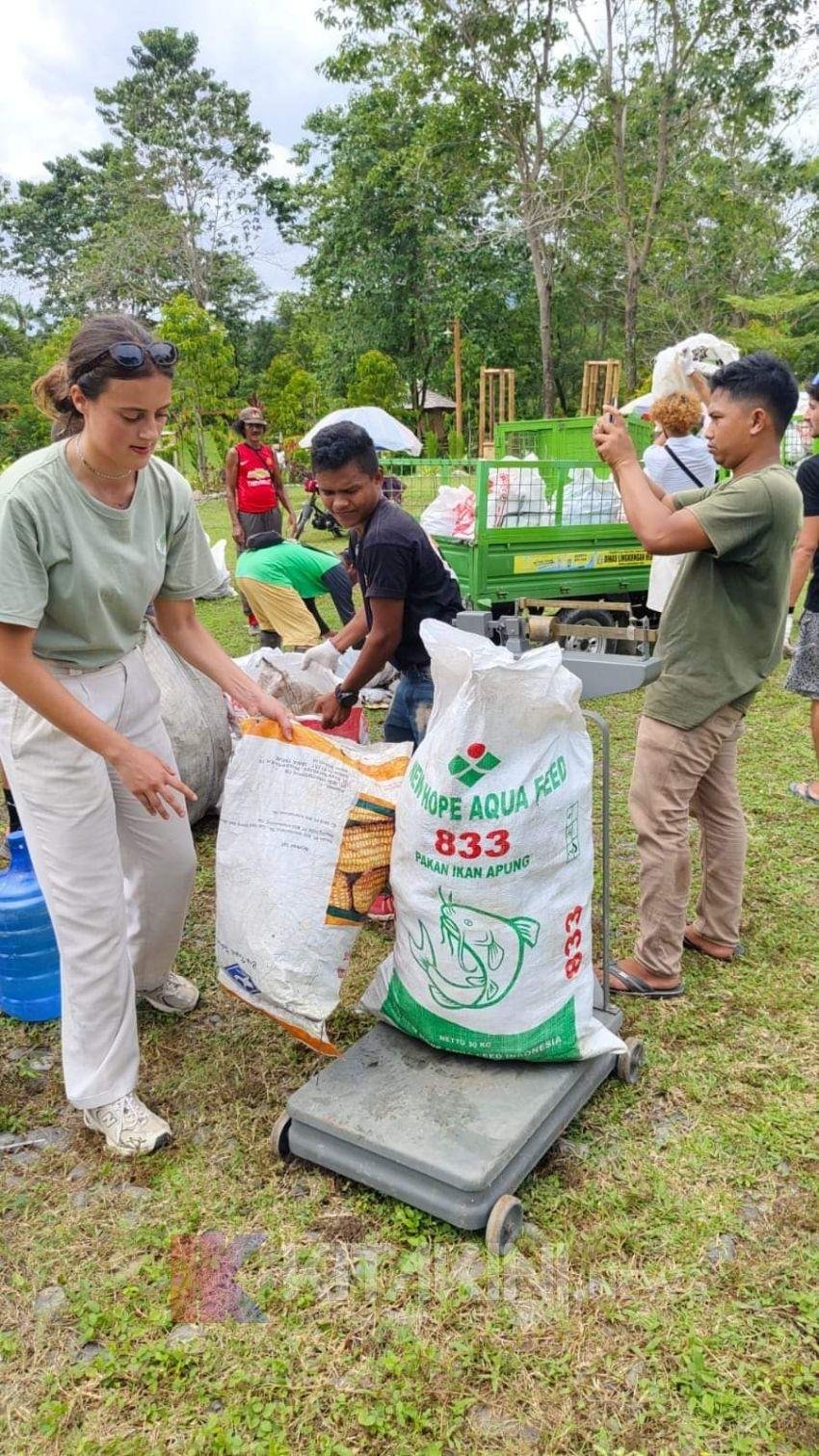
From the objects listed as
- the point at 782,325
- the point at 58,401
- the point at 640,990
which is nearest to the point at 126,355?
the point at 58,401

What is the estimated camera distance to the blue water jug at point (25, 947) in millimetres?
2629

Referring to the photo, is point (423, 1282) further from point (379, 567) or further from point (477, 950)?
point (379, 567)

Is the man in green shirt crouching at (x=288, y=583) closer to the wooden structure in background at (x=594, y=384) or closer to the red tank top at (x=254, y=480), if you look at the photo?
the red tank top at (x=254, y=480)

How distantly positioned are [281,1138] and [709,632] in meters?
1.60

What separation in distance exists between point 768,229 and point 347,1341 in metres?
24.6

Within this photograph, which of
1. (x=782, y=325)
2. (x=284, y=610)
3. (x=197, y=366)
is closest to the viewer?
(x=284, y=610)

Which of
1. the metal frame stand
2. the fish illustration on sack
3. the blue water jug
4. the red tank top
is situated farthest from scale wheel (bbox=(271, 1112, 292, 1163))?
the red tank top

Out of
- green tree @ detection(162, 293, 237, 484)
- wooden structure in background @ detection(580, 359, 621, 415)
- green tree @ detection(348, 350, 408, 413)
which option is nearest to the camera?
wooden structure in background @ detection(580, 359, 621, 415)

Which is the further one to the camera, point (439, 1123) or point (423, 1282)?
point (439, 1123)

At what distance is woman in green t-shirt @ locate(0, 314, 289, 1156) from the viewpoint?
5.86ft

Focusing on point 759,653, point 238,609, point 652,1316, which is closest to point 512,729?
point 759,653

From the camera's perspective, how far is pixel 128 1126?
7.02ft

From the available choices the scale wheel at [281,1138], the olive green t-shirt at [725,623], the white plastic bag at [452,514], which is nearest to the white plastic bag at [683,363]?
the white plastic bag at [452,514]

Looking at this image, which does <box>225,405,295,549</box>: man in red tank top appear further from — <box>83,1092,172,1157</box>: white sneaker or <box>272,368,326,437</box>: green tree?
<box>272,368,326,437</box>: green tree
